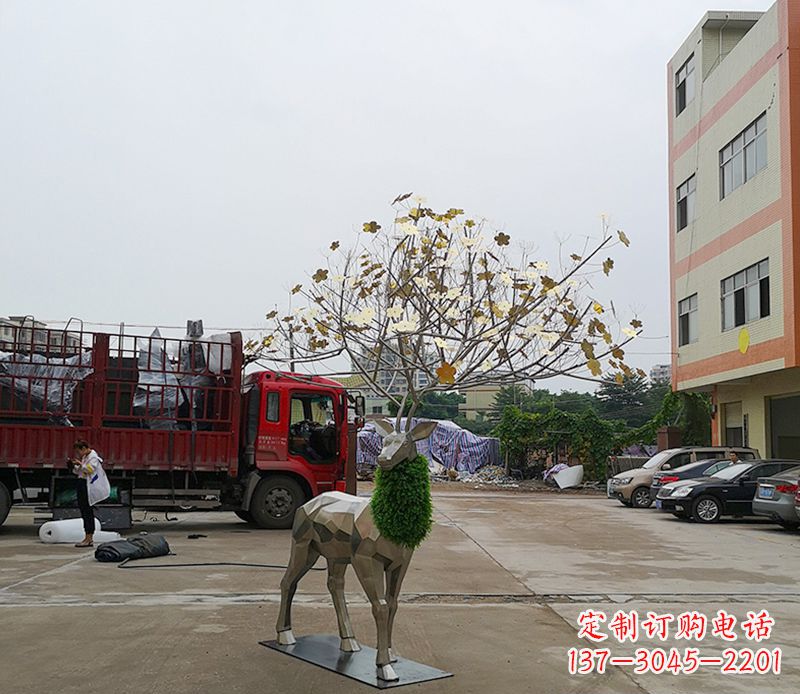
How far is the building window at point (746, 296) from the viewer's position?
23047mm

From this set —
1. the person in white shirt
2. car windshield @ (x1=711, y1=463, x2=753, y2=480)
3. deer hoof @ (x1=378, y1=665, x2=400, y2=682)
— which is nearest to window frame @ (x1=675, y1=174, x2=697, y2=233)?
car windshield @ (x1=711, y1=463, x2=753, y2=480)

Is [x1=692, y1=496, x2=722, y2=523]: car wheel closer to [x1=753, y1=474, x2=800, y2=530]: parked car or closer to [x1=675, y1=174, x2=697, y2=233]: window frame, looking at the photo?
[x1=753, y1=474, x2=800, y2=530]: parked car

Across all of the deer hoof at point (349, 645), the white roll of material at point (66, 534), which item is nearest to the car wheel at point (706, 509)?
the white roll of material at point (66, 534)

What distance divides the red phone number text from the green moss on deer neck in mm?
1638

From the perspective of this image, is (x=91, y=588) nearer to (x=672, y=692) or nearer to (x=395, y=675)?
(x=395, y=675)

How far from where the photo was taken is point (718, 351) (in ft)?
85.6

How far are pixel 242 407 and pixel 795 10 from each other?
631 inches

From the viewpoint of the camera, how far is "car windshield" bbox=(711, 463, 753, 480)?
63.8ft

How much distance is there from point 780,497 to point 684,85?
1715 cm

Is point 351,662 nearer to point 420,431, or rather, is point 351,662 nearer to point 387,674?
point 387,674

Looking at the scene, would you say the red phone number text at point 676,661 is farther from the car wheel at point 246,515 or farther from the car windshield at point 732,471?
the car windshield at point 732,471

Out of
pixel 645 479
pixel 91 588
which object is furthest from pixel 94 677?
pixel 645 479

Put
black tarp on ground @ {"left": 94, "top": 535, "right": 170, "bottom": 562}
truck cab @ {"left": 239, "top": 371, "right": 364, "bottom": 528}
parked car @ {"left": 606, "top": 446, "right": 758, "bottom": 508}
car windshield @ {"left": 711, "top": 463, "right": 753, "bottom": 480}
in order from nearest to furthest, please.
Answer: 1. black tarp on ground @ {"left": 94, "top": 535, "right": 170, "bottom": 562}
2. truck cab @ {"left": 239, "top": 371, "right": 364, "bottom": 528}
3. car windshield @ {"left": 711, "top": 463, "right": 753, "bottom": 480}
4. parked car @ {"left": 606, "top": 446, "right": 758, "bottom": 508}

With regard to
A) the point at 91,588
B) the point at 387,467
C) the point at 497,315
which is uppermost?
the point at 497,315
